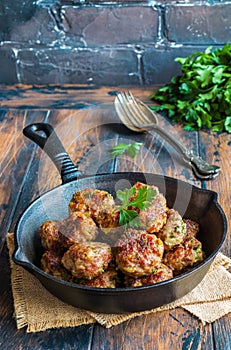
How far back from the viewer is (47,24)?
2.17 metres

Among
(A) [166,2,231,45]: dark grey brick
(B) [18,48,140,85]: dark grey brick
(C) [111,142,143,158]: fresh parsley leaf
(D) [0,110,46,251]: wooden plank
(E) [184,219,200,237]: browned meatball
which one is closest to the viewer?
(E) [184,219,200,237]: browned meatball

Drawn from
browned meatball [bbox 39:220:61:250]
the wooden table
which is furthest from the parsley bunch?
browned meatball [bbox 39:220:61:250]

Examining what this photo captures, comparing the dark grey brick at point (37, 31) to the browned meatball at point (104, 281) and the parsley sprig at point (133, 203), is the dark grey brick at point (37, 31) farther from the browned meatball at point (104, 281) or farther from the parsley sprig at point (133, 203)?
the browned meatball at point (104, 281)

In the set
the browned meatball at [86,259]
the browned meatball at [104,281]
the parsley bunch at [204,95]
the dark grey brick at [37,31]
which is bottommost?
the browned meatball at [104,281]

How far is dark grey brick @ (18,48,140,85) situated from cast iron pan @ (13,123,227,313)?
0.87 meters

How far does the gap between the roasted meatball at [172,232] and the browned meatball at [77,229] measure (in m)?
0.15

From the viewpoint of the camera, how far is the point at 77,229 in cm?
108

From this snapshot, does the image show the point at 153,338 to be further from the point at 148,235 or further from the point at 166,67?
the point at 166,67

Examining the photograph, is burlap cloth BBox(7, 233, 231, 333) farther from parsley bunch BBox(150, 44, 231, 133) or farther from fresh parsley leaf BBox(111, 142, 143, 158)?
parsley bunch BBox(150, 44, 231, 133)

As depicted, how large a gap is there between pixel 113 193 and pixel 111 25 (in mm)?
1086

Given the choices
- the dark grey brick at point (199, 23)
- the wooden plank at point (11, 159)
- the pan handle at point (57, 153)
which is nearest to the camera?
the pan handle at point (57, 153)

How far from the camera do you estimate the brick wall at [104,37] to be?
210 cm

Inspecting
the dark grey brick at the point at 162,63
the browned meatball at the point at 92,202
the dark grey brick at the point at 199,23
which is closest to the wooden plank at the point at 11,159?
the browned meatball at the point at 92,202

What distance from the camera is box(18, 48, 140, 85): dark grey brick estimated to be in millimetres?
2223
